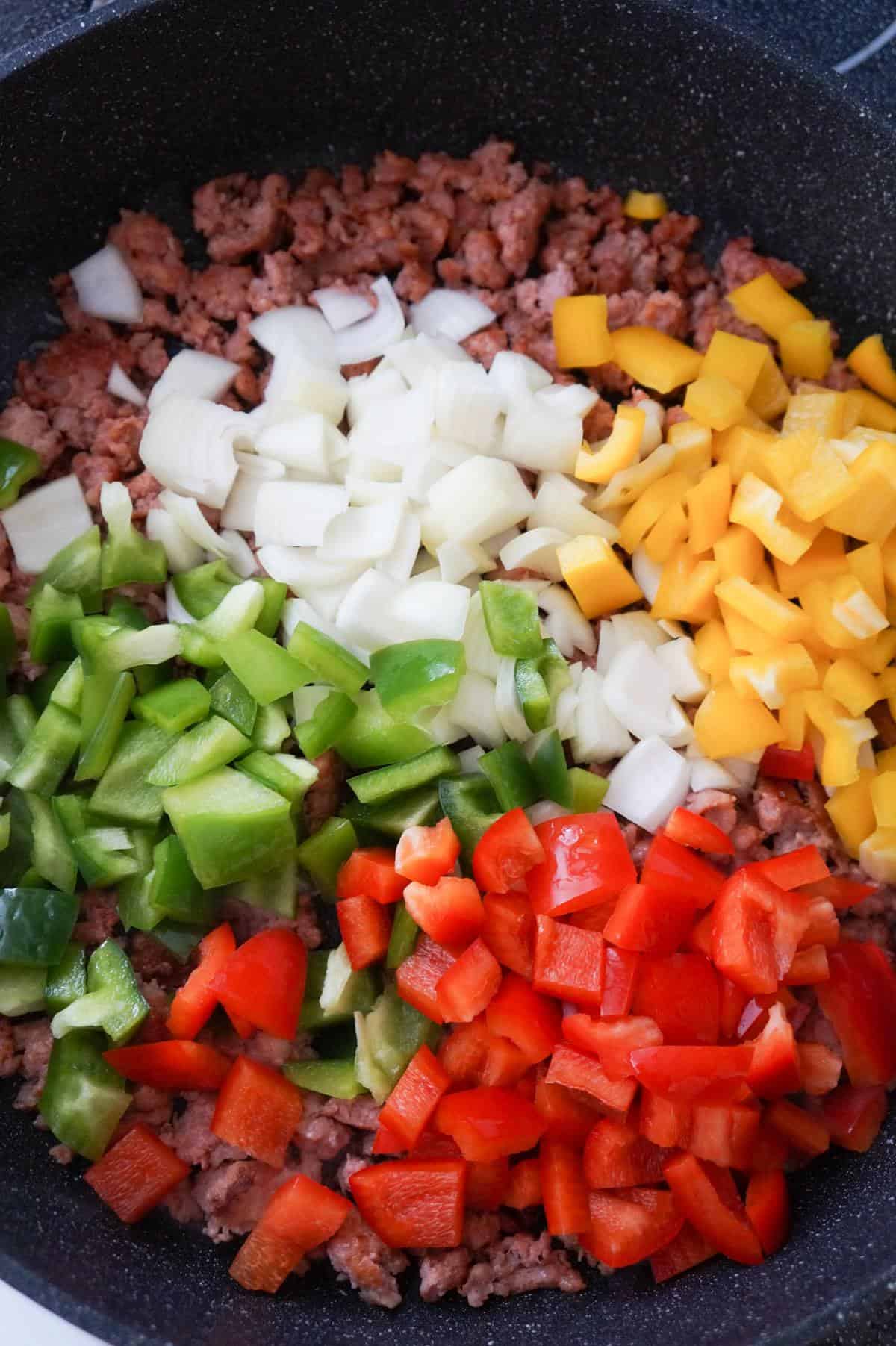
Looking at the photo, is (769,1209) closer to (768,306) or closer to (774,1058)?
(774,1058)

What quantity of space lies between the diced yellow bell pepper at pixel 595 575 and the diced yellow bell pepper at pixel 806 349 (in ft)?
1.48

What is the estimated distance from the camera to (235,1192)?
1.58m

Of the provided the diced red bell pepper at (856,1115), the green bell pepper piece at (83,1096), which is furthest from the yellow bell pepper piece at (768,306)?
A: the green bell pepper piece at (83,1096)


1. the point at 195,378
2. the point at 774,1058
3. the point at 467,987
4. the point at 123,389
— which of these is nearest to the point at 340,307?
the point at 195,378

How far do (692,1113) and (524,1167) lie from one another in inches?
9.4

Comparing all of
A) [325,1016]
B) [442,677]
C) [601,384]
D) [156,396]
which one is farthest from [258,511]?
[325,1016]

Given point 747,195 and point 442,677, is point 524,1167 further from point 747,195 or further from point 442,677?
point 747,195

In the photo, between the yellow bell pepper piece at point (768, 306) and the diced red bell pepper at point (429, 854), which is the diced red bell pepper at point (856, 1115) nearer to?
the diced red bell pepper at point (429, 854)

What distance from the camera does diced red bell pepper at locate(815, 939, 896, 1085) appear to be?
1603 millimetres

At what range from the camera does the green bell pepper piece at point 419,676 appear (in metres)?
1.59

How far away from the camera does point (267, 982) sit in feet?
5.14

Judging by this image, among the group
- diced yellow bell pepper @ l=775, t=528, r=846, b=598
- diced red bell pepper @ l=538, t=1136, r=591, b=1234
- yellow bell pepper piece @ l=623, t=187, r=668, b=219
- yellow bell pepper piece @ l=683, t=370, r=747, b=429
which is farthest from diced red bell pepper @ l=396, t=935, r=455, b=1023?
yellow bell pepper piece @ l=623, t=187, r=668, b=219

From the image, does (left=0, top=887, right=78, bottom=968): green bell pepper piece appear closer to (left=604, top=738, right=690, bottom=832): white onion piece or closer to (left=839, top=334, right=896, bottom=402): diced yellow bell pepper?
(left=604, top=738, right=690, bottom=832): white onion piece

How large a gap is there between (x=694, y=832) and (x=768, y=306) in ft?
2.82
